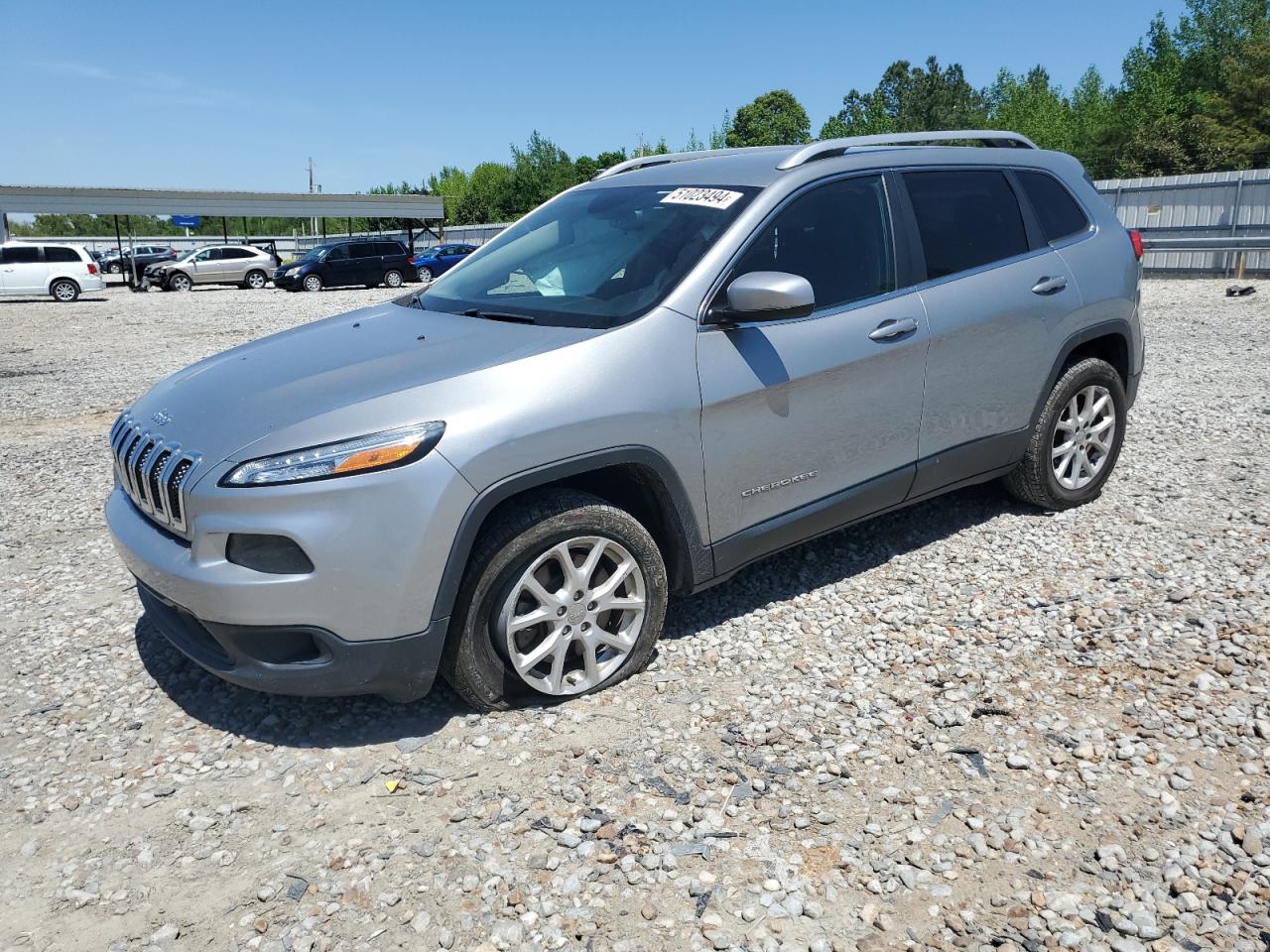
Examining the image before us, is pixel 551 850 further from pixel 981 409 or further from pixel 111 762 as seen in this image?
pixel 981 409

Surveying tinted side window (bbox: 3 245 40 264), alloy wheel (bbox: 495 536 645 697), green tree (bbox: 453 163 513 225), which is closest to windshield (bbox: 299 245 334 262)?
tinted side window (bbox: 3 245 40 264)

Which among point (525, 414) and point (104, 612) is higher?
point (525, 414)

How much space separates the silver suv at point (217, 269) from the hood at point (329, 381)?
32.3m

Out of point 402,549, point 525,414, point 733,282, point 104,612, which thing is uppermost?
point 733,282

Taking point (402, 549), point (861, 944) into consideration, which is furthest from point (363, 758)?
point (861, 944)

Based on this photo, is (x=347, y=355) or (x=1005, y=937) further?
(x=347, y=355)

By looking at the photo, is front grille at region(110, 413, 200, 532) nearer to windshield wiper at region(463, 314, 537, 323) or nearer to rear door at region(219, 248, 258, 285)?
windshield wiper at region(463, 314, 537, 323)

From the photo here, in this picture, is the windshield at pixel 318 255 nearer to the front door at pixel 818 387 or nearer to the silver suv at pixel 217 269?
the silver suv at pixel 217 269

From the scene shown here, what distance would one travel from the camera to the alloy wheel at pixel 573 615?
10.9 ft

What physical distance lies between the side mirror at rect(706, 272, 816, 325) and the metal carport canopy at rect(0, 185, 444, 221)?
120 ft

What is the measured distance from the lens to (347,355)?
11.8 ft

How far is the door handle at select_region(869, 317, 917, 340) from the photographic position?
13.3ft

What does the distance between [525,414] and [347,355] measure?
0.88 metres

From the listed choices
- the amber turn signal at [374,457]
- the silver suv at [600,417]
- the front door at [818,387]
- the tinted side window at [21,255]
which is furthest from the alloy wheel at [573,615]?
the tinted side window at [21,255]
